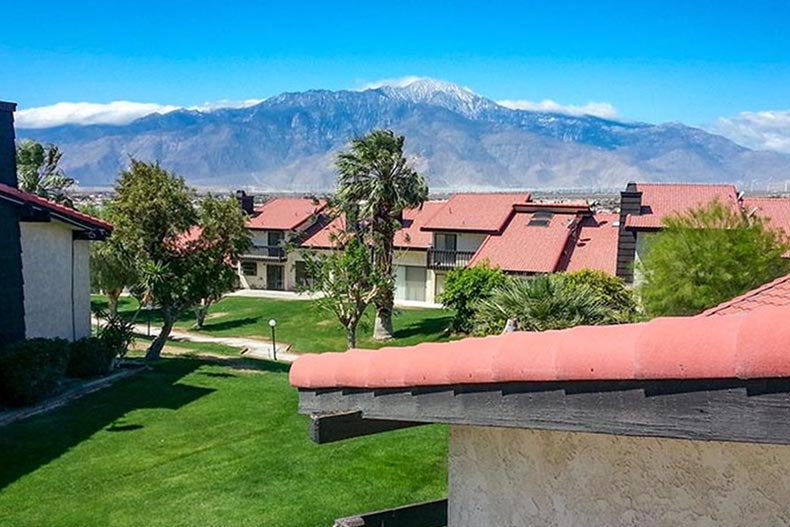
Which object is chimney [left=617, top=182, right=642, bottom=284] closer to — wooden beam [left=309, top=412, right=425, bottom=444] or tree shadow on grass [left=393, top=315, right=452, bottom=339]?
tree shadow on grass [left=393, top=315, right=452, bottom=339]

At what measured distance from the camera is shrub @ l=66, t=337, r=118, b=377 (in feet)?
67.2

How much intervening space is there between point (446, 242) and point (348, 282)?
Result: 887 inches

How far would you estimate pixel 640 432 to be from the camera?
259 cm

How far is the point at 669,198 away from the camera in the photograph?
43.1 m

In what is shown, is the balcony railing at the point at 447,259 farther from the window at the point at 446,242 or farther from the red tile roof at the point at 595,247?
the red tile roof at the point at 595,247

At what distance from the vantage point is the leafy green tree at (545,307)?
22531 millimetres

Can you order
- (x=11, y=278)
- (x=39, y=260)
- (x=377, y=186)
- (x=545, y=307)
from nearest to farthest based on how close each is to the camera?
(x=11, y=278) < (x=39, y=260) < (x=545, y=307) < (x=377, y=186)

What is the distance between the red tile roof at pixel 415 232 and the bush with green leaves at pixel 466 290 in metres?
12.2

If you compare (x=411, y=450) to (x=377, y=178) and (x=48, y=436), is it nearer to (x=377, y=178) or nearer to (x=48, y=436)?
(x=48, y=436)

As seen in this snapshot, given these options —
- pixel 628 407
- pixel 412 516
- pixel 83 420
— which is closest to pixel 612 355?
pixel 628 407

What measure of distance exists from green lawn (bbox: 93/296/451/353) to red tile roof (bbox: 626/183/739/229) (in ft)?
40.1

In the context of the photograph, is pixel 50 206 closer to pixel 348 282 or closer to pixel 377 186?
pixel 348 282

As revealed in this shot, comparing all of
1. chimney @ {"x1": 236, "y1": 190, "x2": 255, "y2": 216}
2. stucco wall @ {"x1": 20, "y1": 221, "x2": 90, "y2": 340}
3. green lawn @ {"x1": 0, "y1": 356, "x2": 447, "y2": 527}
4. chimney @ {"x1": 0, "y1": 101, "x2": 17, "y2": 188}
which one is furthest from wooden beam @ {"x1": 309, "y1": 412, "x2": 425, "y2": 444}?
chimney @ {"x1": 236, "y1": 190, "x2": 255, "y2": 216}

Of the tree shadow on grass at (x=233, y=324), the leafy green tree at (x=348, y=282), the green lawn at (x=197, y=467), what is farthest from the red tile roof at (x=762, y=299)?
the tree shadow on grass at (x=233, y=324)
